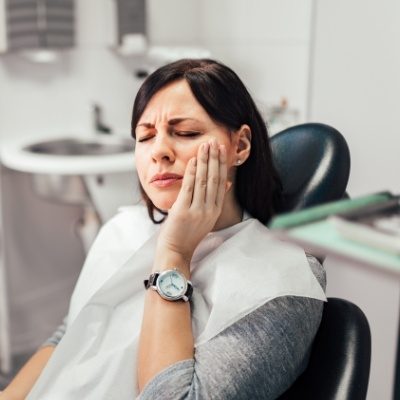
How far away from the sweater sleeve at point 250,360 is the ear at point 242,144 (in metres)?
0.29

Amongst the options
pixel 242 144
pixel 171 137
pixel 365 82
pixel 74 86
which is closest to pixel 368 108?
pixel 365 82

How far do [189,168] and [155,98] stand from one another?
19 cm

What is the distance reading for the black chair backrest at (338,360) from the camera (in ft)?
→ 3.14

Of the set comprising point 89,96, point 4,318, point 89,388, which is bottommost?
point 4,318

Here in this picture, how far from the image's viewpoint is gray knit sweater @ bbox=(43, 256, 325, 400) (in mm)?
905

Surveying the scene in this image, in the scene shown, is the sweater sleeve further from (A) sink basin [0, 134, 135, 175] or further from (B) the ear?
(A) sink basin [0, 134, 135, 175]

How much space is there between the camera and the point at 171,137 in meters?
1.09

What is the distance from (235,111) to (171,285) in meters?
0.34

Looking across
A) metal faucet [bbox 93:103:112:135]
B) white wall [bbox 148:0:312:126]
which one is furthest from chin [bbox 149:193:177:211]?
metal faucet [bbox 93:103:112:135]

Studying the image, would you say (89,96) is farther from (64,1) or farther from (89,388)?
(89,388)

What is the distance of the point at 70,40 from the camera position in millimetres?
2402

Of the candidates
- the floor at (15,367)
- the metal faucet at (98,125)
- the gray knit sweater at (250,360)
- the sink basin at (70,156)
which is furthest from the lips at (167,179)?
the floor at (15,367)

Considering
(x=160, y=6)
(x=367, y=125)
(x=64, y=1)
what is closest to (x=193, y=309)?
(x=367, y=125)

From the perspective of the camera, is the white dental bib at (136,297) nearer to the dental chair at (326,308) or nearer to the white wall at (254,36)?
the dental chair at (326,308)
